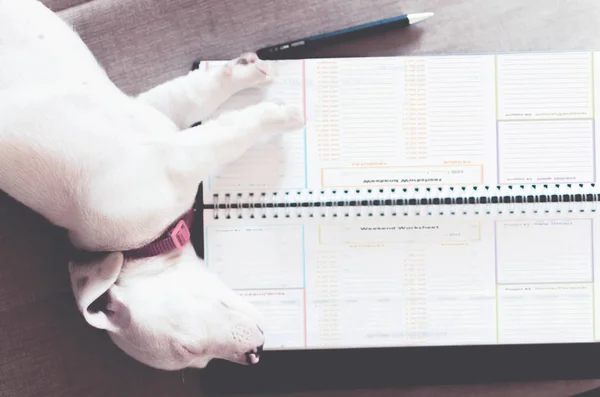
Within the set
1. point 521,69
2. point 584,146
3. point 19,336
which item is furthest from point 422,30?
point 19,336

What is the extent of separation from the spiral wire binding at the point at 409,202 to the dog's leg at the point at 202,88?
0.15 meters

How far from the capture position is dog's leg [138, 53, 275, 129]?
0.88 meters

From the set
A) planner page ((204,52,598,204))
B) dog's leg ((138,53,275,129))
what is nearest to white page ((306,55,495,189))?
planner page ((204,52,598,204))

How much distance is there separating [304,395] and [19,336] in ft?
1.72

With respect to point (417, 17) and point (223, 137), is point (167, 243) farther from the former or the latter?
point (417, 17)

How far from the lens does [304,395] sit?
943 mm

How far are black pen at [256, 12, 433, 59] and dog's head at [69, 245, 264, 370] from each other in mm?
399

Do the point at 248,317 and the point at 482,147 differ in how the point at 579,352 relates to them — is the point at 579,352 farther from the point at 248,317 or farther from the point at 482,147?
the point at 248,317

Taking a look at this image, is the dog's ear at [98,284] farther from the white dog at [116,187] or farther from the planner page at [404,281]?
the planner page at [404,281]

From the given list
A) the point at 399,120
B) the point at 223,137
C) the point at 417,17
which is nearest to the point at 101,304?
the point at 223,137

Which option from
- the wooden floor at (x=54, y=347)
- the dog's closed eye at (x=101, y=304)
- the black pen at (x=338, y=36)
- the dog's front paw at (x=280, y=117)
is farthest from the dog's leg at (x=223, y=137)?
the wooden floor at (x=54, y=347)

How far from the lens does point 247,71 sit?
0.89 meters

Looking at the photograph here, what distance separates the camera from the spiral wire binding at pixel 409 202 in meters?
0.90

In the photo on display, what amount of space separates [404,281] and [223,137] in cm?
40
